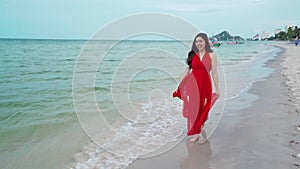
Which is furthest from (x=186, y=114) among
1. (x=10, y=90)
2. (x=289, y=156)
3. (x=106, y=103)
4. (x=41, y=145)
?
(x=10, y=90)

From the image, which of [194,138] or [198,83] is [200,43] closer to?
[198,83]

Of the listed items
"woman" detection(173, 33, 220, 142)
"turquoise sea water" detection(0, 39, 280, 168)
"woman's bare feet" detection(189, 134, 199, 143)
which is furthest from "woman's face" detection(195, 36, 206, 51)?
"woman's bare feet" detection(189, 134, 199, 143)

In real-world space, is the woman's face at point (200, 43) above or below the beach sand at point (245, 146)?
above

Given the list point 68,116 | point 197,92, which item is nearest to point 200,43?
point 197,92

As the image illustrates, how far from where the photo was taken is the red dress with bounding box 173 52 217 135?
447 centimetres

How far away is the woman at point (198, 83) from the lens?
443cm

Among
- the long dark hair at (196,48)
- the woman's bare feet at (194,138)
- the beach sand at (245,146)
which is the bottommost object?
the beach sand at (245,146)

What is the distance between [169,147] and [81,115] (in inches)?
129

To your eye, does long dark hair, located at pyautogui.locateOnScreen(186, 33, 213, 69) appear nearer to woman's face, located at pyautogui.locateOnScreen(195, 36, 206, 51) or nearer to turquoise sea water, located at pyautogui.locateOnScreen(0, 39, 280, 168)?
woman's face, located at pyautogui.locateOnScreen(195, 36, 206, 51)

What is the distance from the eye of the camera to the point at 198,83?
4.57 metres

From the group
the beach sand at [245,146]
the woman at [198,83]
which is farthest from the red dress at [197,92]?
the beach sand at [245,146]

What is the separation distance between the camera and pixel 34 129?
6.19 meters

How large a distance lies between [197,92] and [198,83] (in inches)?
6.5

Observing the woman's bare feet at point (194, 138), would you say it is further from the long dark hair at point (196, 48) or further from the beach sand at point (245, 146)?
the long dark hair at point (196, 48)
